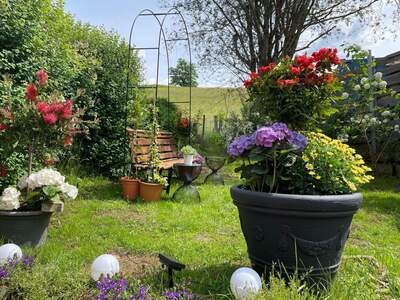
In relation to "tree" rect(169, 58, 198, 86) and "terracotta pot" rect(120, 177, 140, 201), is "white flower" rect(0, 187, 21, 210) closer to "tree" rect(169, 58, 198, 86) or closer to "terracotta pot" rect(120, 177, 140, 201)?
"terracotta pot" rect(120, 177, 140, 201)

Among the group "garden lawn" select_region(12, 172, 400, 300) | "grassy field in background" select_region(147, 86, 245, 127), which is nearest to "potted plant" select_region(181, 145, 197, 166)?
"garden lawn" select_region(12, 172, 400, 300)

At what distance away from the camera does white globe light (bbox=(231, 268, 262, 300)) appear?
66.6 inches

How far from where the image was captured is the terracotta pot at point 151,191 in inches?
180

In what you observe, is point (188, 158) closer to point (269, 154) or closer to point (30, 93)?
point (30, 93)

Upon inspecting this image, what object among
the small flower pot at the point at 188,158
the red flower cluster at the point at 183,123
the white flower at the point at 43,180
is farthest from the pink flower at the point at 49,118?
the red flower cluster at the point at 183,123

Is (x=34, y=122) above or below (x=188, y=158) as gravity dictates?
above

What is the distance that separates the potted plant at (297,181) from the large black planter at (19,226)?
5.47ft

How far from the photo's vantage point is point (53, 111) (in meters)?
2.82

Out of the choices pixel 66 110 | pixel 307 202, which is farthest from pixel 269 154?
pixel 66 110

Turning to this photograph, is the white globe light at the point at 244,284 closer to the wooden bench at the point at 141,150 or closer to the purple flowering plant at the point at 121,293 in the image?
the purple flowering plant at the point at 121,293

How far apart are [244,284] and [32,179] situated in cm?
199

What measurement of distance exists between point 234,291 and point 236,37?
6.63m

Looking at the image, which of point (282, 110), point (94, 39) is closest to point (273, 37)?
point (94, 39)

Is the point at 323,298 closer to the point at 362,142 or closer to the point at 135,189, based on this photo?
the point at 135,189
